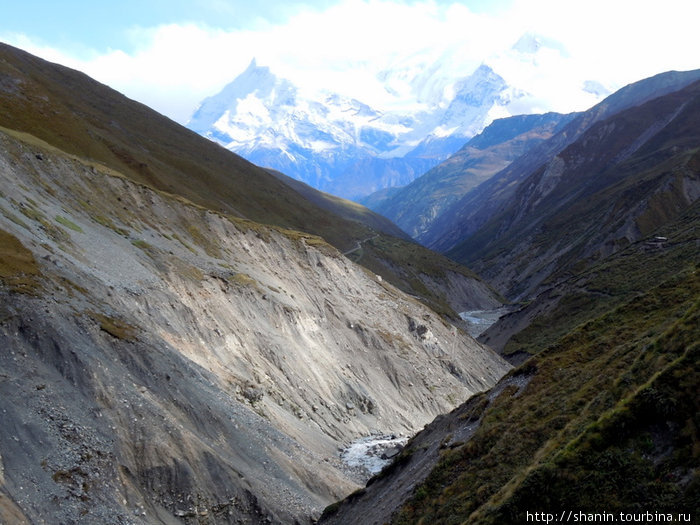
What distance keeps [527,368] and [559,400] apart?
606cm

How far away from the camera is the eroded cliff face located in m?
24.6

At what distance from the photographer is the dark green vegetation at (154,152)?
80463 mm

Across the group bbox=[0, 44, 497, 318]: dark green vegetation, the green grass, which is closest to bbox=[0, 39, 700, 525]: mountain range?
the green grass

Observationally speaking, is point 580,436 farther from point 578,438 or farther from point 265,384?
point 265,384

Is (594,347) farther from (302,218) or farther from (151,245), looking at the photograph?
(302,218)

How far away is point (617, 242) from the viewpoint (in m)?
148

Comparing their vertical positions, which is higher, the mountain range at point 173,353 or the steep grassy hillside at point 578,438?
the mountain range at point 173,353

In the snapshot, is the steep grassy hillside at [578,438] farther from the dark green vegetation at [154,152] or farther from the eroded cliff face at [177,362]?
the dark green vegetation at [154,152]

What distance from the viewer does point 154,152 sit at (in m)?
Answer: 125

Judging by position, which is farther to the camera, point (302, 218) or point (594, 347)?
point (302, 218)

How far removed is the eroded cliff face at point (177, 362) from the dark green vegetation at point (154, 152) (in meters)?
25.4

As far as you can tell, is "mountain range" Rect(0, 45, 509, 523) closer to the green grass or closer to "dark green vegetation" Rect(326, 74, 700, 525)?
"dark green vegetation" Rect(326, 74, 700, 525)

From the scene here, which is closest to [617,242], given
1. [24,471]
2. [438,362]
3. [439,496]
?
[438,362]

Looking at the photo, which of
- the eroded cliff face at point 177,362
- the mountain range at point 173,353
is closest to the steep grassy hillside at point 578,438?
the eroded cliff face at point 177,362
